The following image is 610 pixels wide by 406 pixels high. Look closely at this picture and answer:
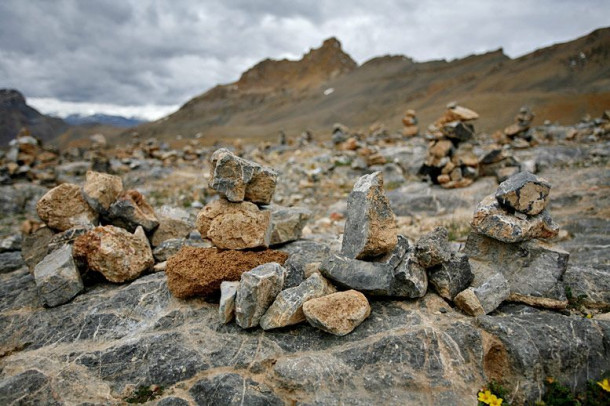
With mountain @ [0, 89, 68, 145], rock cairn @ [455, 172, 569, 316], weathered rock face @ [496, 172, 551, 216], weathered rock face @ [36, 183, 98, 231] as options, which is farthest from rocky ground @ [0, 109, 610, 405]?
mountain @ [0, 89, 68, 145]

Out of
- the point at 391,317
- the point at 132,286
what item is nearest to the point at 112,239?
the point at 132,286

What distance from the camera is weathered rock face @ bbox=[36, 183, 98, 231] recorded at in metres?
6.26

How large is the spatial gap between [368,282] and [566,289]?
2832 mm

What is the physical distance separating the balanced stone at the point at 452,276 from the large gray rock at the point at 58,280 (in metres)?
5.00

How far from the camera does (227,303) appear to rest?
4434 millimetres

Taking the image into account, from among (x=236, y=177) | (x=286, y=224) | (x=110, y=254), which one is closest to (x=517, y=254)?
(x=286, y=224)

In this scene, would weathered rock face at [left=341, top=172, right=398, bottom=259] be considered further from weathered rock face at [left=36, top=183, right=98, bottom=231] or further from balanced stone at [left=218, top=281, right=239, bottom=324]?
weathered rock face at [left=36, top=183, right=98, bottom=231]

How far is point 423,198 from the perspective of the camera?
12.6m

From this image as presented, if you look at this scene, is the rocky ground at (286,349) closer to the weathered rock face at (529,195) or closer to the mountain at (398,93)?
the weathered rock face at (529,195)

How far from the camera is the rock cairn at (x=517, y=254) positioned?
465cm

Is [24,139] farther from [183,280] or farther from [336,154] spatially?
[183,280]

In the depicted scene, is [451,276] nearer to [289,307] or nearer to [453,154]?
[289,307]

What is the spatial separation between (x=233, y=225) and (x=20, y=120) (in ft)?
654

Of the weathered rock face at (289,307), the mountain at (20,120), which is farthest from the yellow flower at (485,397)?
the mountain at (20,120)
